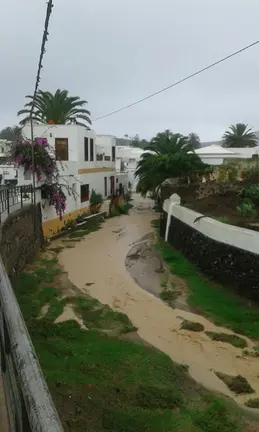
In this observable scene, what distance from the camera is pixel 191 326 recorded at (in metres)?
9.54

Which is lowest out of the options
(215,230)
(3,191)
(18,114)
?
(215,230)

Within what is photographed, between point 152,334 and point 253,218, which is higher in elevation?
point 253,218

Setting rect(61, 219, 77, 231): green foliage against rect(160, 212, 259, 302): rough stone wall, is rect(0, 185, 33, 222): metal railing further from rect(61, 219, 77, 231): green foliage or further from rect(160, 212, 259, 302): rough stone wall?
rect(160, 212, 259, 302): rough stone wall

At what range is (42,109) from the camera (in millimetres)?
29328

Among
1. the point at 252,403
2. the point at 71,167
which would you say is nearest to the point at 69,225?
the point at 71,167

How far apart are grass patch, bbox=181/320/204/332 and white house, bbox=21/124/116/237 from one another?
11.1 m

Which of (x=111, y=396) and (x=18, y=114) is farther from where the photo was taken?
(x=18, y=114)

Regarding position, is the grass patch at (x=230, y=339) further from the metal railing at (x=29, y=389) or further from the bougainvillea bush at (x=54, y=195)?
the bougainvillea bush at (x=54, y=195)

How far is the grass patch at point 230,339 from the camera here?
8484mm

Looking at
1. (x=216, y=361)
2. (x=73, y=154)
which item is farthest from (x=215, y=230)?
(x=73, y=154)

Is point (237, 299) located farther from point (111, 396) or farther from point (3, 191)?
point (3, 191)

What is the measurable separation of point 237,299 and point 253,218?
3.98 meters

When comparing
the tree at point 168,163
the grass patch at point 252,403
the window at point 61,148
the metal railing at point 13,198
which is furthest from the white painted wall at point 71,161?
the grass patch at point 252,403

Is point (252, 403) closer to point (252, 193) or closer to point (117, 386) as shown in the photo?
point (117, 386)
